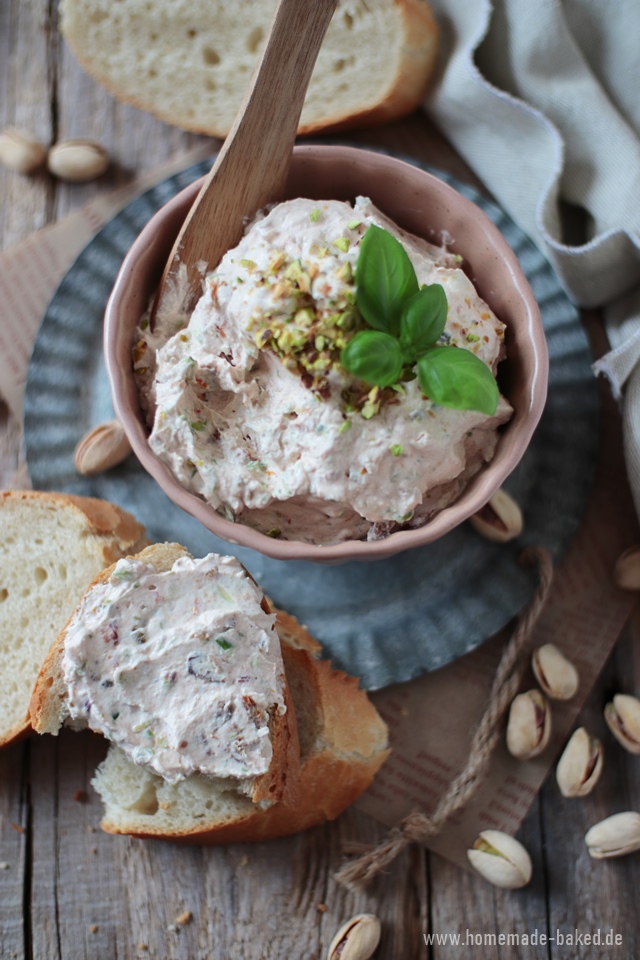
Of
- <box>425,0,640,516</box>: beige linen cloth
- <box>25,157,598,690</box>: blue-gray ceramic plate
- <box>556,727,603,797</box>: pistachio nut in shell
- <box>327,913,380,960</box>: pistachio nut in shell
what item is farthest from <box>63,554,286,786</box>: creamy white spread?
<box>425,0,640,516</box>: beige linen cloth

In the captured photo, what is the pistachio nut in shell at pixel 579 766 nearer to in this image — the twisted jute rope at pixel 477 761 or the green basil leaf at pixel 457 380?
the twisted jute rope at pixel 477 761

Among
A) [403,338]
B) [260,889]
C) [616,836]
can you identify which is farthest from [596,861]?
[403,338]

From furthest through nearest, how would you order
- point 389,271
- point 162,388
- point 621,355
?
1. point 621,355
2. point 162,388
3. point 389,271

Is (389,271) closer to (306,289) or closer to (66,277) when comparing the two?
(306,289)

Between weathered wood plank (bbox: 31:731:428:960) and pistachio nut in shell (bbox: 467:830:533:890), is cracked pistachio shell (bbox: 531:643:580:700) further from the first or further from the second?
weathered wood plank (bbox: 31:731:428:960)

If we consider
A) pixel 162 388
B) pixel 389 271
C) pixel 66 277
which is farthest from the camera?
pixel 66 277

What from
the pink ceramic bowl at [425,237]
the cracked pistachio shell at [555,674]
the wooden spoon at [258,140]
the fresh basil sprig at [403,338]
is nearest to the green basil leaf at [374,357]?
the fresh basil sprig at [403,338]

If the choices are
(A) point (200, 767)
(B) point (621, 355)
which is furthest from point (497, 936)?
(B) point (621, 355)
